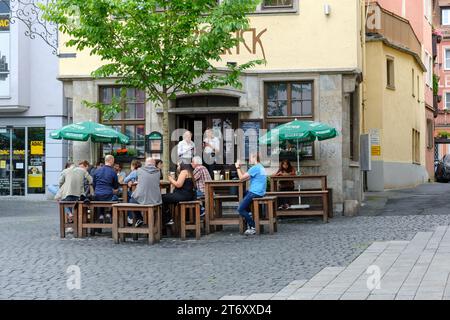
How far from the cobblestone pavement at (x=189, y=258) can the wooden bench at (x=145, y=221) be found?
0.84ft

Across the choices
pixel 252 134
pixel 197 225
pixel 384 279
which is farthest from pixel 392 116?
pixel 384 279

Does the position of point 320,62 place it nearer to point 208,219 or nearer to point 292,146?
point 292,146

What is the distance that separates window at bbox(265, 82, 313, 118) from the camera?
21656mm

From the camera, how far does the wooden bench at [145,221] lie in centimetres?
1469

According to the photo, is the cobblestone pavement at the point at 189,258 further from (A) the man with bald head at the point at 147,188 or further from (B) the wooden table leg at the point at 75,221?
(A) the man with bald head at the point at 147,188

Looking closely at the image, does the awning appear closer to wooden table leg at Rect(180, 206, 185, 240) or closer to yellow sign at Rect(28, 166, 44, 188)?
wooden table leg at Rect(180, 206, 185, 240)

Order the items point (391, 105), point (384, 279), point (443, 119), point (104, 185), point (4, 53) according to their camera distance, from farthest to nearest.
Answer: point (443, 119)
point (391, 105)
point (4, 53)
point (104, 185)
point (384, 279)

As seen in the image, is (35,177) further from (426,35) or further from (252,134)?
(426,35)

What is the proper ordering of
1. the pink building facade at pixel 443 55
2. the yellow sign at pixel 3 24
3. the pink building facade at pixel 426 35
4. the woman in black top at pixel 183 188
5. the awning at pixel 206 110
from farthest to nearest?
the pink building facade at pixel 443 55, the pink building facade at pixel 426 35, the yellow sign at pixel 3 24, the awning at pixel 206 110, the woman in black top at pixel 183 188

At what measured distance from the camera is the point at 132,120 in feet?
73.9

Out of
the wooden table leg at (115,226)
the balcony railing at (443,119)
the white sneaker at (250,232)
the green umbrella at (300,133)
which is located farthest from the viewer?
the balcony railing at (443,119)

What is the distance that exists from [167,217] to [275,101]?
681 centimetres

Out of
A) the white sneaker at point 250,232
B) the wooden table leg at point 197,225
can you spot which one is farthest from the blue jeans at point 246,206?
the wooden table leg at point 197,225

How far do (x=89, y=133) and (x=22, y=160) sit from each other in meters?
12.6
